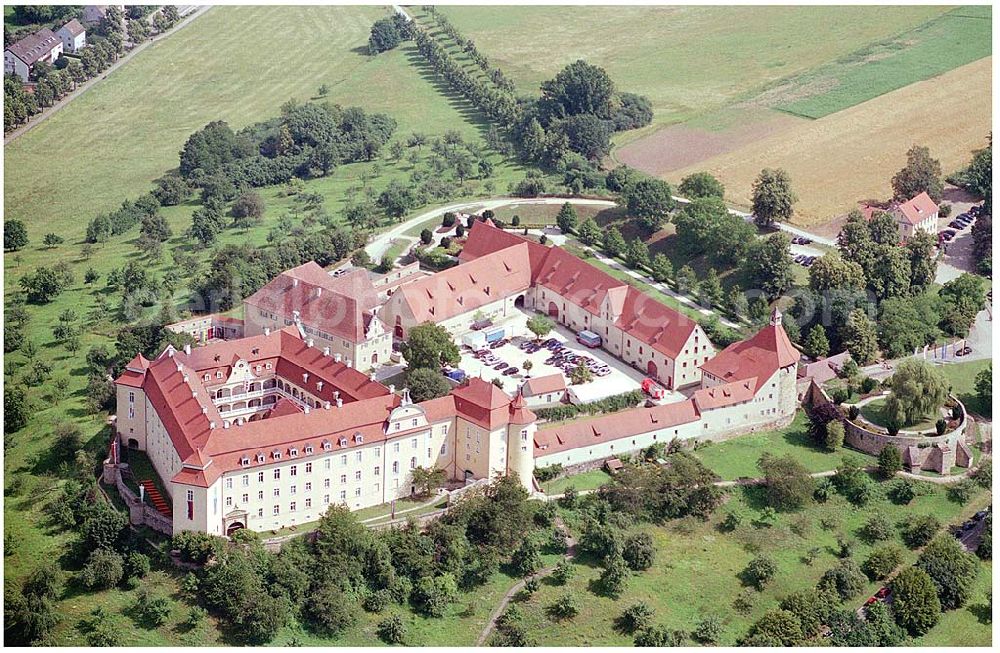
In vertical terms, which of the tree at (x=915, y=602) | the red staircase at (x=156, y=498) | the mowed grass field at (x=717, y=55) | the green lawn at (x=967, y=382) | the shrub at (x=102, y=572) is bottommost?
the tree at (x=915, y=602)

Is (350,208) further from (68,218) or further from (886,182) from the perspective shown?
(886,182)

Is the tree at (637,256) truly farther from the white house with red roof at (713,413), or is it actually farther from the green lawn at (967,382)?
the green lawn at (967,382)

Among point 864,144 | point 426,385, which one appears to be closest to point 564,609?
point 426,385

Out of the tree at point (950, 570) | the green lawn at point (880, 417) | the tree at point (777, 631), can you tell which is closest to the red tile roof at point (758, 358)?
the green lawn at point (880, 417)

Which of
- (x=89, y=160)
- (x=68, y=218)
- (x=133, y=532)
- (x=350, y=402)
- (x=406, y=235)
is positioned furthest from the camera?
(x=89, y=160)

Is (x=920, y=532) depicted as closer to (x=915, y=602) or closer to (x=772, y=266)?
(x=915, y=602)

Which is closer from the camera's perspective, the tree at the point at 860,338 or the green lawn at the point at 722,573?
the green lawn at the point at 722,573

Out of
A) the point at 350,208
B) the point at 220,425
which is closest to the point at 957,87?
the point at 350,208

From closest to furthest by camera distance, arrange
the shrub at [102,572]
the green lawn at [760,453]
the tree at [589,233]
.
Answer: the shrub at [102,572], the green lawn at [760,453], the tree at [589,233]
